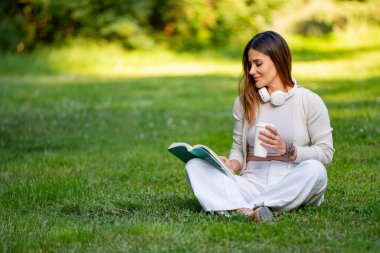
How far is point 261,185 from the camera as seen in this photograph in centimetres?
492

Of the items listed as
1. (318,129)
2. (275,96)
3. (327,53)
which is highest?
(275,96)

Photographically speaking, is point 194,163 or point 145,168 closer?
point 194,163

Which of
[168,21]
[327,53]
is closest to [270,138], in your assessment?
[327,53]

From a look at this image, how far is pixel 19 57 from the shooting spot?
69.2 feet

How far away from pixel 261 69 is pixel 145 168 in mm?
2530

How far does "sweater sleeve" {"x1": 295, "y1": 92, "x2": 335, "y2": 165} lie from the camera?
4816mm

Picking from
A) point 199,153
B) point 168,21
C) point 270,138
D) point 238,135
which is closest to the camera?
point 270,138

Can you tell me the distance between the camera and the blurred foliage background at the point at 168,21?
2292cm

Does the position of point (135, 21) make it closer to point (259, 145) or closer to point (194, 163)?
point (194, 163)

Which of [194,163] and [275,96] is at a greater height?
[275,96]

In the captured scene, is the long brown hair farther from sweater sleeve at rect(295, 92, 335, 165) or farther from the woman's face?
sweater sleeve at rect(295, 92, 335, 165)

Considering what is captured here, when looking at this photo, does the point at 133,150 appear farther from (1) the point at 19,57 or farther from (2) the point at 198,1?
(2) the point at 198,1

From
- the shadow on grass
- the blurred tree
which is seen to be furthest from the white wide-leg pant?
A: the blurred tree

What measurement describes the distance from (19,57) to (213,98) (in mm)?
10049
